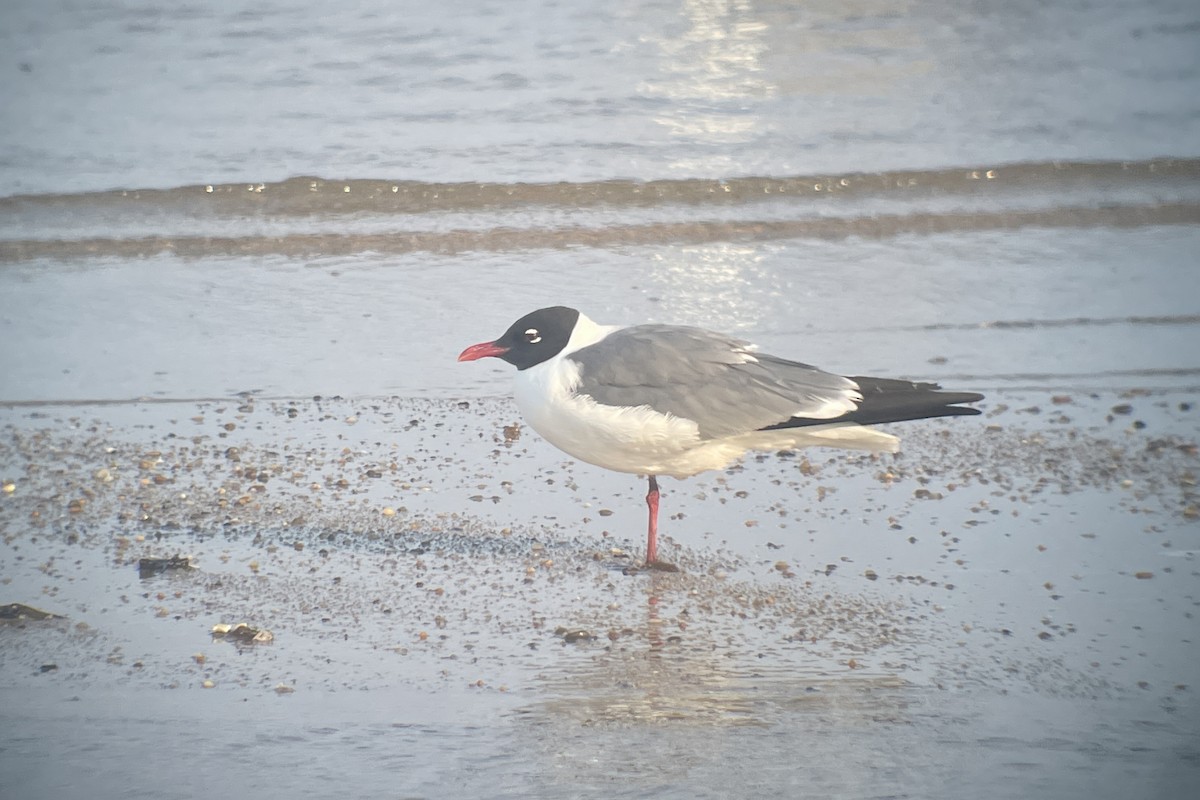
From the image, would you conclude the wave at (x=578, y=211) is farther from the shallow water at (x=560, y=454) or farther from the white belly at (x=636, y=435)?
the white belly at (x=636, y=435)

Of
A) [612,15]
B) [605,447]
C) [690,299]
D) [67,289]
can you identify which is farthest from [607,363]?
[612,15]

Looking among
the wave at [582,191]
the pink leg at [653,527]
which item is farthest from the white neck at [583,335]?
the wave at [582,191]

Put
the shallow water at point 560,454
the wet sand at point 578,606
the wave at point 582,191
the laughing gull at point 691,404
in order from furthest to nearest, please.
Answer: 1. the wave at point 582,191
2. the laughing gull at point 691,404
3. the shallow water at point 560,454
4. the wet sand at point 578,606

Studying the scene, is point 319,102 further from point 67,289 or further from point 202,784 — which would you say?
point 202,784

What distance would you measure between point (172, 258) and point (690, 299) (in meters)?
3.12

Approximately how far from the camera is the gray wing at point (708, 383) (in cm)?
418

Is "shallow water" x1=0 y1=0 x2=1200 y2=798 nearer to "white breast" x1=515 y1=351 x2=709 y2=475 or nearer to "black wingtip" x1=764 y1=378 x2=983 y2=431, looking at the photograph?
"white breast" x1=515 y1=351 x2=709 y2=475

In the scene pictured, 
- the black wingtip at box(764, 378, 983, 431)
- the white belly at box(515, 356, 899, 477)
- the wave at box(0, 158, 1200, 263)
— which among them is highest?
the wave at box(0, 158, 1200, 263)

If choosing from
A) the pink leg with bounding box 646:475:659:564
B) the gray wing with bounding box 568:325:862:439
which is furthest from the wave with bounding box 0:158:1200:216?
the pink leg with bounding box 646:475:659:564

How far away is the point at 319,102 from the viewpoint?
10570 millimetres

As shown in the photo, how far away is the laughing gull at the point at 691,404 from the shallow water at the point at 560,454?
0.29m

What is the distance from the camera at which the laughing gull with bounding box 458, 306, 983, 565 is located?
4121 mm

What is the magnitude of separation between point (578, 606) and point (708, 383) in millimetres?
852

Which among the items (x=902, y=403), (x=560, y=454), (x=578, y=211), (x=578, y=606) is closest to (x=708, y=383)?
(x=902, y=403)
